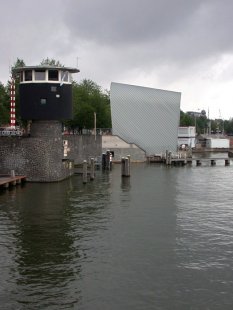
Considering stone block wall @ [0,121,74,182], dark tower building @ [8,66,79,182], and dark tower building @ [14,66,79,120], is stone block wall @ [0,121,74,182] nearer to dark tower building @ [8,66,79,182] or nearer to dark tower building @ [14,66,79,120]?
dark tower building @ [8,66,79,182]

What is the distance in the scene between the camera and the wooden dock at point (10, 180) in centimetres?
3357

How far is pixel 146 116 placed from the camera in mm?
71500

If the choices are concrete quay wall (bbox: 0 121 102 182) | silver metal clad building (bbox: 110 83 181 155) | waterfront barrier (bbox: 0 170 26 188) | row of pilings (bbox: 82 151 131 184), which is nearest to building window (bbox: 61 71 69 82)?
concrete quay wall (bbox: 0 121 102 182)

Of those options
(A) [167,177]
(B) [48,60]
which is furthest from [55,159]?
(B) [48,60]

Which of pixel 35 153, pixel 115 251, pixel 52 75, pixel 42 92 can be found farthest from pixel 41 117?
pixel 115 251

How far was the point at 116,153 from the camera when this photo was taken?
66562 millimetres

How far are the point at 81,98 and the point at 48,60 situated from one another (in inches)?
432

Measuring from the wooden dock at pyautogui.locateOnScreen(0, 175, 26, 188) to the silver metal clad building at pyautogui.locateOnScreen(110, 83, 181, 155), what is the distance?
3337 centimetres

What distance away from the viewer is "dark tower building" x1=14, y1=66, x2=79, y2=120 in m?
37.2

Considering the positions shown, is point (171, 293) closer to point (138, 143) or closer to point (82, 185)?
point (82, 185)

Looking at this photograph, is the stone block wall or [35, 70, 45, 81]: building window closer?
[35, 70, 45, 81]: building window

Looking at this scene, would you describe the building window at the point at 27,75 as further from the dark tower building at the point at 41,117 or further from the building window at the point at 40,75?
the building window at the point at 40,75

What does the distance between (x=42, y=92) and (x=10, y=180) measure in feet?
24.6

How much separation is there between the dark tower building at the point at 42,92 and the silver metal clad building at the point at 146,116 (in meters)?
31.8
